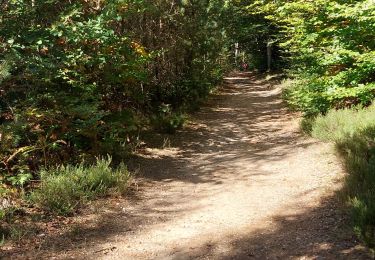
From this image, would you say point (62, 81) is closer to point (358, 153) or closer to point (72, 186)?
point (72, 186)

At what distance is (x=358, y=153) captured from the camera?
22.8 feet

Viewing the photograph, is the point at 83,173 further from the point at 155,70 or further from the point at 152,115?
the point at 155,70

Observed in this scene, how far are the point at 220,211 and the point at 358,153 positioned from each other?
2858 millimetres

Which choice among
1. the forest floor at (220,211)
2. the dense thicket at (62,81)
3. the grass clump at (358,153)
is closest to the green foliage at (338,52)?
the grass clump at (358,153)

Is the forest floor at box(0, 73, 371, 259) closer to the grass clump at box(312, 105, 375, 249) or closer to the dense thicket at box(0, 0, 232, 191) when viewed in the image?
the grass clump at box(312, 105, 375, 249)

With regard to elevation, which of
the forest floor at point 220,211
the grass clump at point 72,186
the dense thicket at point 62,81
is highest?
the dense thicket at point 62,81

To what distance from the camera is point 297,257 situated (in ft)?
14.6

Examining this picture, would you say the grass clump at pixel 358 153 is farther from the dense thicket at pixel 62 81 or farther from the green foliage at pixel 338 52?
the dense thicket at pixel 62 81

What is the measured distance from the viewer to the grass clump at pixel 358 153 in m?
4.52

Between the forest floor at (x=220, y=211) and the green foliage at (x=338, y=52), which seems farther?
the green foliage at (x=338, y=52)

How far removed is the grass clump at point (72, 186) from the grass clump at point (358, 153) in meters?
4.03

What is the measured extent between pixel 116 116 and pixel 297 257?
629 centimetres

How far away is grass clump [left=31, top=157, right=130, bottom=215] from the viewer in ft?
20.3

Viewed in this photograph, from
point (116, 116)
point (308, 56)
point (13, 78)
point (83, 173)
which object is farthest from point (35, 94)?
point (308, 56)
